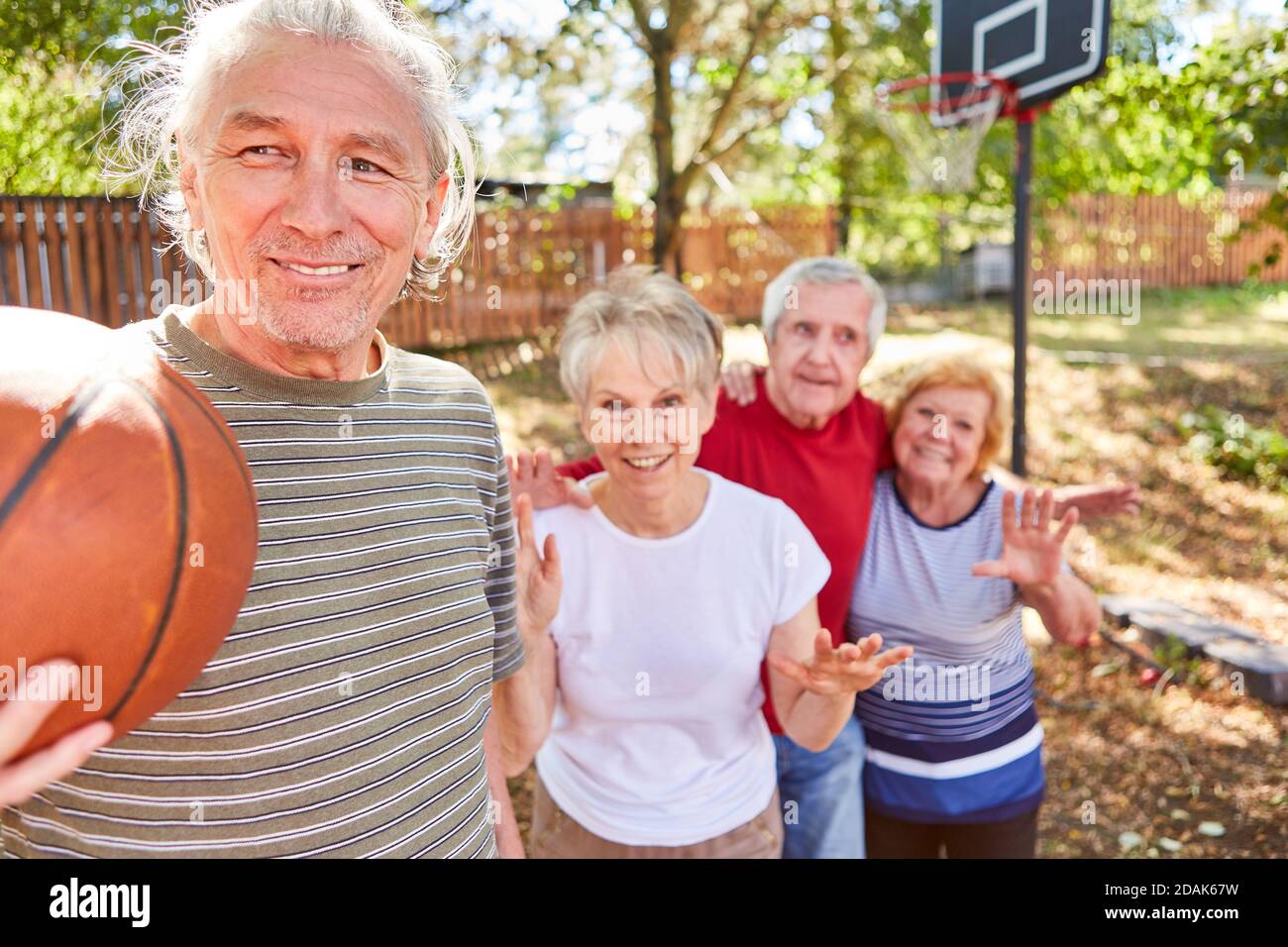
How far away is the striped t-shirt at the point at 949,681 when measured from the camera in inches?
96.7

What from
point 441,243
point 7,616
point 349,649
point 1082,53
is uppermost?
point 1082,53

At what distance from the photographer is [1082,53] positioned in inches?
184

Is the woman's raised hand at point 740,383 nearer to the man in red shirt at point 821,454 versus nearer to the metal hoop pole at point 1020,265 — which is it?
the man in red shirt at point 821,454

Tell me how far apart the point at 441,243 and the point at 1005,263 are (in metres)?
17.0

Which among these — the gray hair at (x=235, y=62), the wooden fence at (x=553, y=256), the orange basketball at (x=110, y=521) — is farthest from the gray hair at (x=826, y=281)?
the orange basketball at (x=110, y=521)

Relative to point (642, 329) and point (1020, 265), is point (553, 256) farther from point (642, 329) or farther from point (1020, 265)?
point (642, 329)

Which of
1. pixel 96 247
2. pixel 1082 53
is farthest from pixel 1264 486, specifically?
pixel 96 247

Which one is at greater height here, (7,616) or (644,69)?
Result: (644,69)

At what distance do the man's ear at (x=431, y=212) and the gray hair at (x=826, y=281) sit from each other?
4.37 ft

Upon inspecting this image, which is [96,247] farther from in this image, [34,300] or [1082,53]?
[1082,53]

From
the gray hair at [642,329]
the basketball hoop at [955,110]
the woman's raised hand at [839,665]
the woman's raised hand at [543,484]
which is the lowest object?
the woman's raised hand at [839,665]

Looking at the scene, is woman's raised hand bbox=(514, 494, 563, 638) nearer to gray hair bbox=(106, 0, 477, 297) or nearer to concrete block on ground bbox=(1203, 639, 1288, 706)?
gray hair bbox=(106, 0, 477, 297)

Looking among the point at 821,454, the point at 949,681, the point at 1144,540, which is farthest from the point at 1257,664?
the point at 821,454

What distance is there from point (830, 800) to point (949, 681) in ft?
1.56
